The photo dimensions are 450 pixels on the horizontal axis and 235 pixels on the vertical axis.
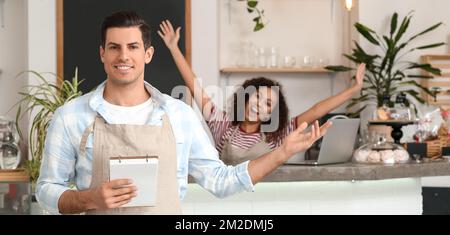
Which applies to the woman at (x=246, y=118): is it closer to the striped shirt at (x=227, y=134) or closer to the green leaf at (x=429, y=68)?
the striped shirt at (x=227, y=134)

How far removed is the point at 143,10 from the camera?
19.7ft

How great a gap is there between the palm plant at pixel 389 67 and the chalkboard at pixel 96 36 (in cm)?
138

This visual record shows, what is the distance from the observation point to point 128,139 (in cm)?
203

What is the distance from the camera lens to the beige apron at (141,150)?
2.00 metres

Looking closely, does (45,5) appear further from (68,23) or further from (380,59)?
(380,59)

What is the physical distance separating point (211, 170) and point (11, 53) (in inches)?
178

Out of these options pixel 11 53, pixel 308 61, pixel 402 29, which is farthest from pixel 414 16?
pixel 11 53

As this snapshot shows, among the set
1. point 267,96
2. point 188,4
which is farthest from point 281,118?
point 188,4

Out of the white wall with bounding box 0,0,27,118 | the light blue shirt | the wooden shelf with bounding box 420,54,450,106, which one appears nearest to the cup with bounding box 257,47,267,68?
the wooden shelf with bounding box 420,54,450,106

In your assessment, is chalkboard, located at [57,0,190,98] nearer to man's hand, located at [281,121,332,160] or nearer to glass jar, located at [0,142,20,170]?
glass jar, located at [0,142,20,170]

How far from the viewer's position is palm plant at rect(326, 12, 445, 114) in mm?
6012

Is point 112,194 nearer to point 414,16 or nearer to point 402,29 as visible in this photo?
point 402,29
